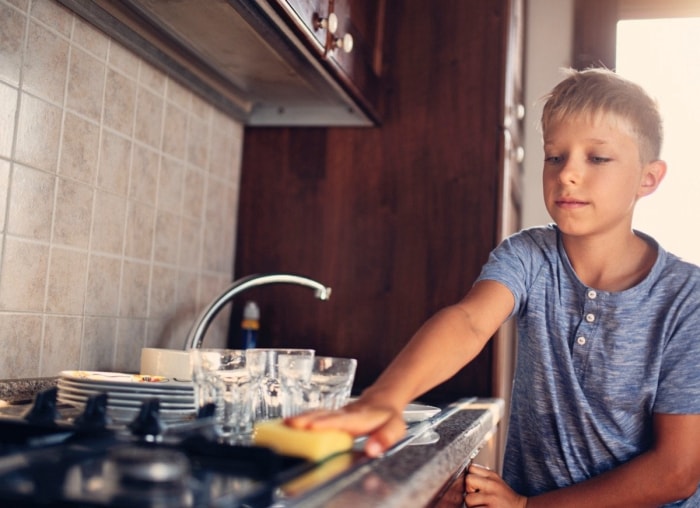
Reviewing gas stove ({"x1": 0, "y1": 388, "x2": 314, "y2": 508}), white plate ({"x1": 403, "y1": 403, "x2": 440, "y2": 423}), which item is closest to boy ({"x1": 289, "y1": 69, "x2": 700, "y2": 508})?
white plate ({"x1": 403, "y1": 403, "x2": 440, "y2": 423})

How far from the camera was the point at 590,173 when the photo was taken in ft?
3.83

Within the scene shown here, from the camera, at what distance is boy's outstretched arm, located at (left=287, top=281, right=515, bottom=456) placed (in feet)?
Answer: 2.25

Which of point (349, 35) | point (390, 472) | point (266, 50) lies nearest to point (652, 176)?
point (349, 35)

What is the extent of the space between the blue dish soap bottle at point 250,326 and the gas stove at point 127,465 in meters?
1.01

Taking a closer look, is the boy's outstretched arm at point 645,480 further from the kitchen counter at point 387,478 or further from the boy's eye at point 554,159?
the boy's eye at point 554,159

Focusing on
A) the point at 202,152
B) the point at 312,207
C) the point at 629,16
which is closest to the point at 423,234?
the point at 312,207

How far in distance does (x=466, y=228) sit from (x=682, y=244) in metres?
1.04

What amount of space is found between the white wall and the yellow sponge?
190 centimetres

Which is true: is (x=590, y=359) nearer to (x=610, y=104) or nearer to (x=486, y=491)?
(x=486, y=491)

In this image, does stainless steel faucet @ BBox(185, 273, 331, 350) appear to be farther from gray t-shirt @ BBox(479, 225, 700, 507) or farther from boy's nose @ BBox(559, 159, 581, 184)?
boy's nose @ BBox(559, 159, 581, 184)

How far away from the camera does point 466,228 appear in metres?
1.73

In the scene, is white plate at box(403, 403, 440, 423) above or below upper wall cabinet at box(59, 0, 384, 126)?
below

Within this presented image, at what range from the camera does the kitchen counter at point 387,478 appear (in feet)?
1.74

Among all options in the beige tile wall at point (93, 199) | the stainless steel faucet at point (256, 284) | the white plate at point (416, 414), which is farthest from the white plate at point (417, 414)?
the beige tile wall at point (93, 199)
